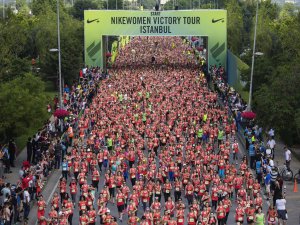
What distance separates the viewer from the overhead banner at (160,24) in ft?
178

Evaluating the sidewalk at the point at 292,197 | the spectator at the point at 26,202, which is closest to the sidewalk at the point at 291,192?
the sidewalk at the point at 292,197

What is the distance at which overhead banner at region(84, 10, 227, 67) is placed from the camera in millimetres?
54156

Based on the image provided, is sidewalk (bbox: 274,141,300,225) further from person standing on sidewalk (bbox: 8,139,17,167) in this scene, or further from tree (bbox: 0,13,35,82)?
tree (bbox: 0,13,35,82)

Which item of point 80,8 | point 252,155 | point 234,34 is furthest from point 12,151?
point 80,8

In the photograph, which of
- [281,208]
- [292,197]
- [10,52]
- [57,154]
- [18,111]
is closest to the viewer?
[281,208]

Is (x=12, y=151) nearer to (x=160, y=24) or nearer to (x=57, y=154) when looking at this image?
(x=57, y=154)

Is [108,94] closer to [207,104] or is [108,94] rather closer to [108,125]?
[207,104]

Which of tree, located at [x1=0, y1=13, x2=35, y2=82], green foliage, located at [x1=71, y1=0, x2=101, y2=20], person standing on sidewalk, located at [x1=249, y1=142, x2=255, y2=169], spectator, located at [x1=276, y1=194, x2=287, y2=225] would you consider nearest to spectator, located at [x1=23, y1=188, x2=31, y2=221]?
spectator, located at [x1=276, y1=194, x2=287, y2=225]

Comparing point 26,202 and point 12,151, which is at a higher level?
point 26,202

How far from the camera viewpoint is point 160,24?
5425 cm

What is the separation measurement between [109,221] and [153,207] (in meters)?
2.47

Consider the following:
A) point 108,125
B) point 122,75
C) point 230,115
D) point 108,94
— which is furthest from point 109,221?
point 122,75

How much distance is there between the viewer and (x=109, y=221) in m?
17.3

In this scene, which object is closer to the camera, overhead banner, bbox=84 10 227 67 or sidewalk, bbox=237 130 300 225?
sidewalk, bbox=237 130 300 225
